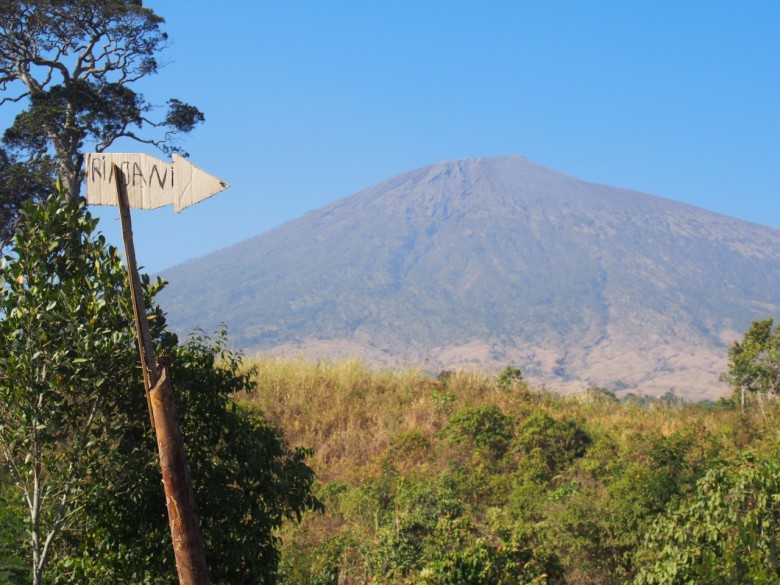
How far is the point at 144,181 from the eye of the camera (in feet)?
15.3

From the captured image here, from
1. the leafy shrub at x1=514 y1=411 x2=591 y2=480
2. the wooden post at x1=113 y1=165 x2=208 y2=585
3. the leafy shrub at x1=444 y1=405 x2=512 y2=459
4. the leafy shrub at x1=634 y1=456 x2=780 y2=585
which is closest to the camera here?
the wooden post at x1=113 y1=165 x2=208 y2=585

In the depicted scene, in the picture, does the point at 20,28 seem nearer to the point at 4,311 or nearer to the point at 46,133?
the point at 46,133

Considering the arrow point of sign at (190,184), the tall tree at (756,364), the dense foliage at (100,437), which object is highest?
the arrow point of sign at (190,184)

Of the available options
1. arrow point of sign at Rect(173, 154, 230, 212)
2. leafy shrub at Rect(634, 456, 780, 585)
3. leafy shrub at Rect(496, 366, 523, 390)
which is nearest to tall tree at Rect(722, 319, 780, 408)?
leafy shrub at Rect(496, 366, 523, 390)

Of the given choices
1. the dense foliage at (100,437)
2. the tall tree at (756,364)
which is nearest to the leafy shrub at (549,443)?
the tall tree at (756,364)

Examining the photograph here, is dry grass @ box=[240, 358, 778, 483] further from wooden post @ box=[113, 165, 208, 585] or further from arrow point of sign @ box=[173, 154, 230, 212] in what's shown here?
arrow point of sign @ box=[173, 154, 230, 212]

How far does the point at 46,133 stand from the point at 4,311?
54.2 ft

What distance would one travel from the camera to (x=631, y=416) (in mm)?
18734

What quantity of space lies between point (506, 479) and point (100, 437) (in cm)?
998

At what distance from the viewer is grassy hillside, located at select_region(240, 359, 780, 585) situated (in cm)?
936

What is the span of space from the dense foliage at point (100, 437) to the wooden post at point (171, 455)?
1504 mm

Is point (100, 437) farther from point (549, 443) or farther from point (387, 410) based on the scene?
point (387, 410)

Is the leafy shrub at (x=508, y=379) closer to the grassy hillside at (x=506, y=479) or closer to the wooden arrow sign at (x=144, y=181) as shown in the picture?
the grassy hillside at (x=506, y=479)

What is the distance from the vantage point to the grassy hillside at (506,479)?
30.7 feet
